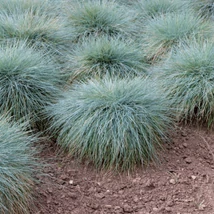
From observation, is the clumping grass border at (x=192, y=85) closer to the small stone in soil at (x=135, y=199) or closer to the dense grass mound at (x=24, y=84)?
the small stone in soil at (x=135, y=199)

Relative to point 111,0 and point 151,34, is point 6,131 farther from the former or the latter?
point 111,0

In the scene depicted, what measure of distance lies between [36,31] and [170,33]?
165cm

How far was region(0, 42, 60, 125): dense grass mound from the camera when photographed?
4227mm

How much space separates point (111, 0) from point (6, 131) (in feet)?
13.1

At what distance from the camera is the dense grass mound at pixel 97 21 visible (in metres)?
5.68

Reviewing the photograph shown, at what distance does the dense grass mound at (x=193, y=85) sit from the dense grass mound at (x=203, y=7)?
2.07m

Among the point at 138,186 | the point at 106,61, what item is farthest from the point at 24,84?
the point at 138,186

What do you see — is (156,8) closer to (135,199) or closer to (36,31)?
(36,31)

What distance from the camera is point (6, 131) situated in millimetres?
3377

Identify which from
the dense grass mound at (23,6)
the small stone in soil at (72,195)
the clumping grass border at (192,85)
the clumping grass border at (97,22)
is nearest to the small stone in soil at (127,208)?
the small stone in soil at (72,195)

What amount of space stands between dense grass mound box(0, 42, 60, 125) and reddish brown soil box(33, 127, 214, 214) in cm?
49

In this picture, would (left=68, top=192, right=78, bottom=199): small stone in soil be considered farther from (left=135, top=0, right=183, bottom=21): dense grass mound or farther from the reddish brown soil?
(left=135, top=0, right=183, bottom=21): dense grass mound

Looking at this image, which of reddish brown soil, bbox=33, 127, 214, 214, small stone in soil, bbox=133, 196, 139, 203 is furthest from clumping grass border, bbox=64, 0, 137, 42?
small stone in soil, bbox=133, 196, 139, 203

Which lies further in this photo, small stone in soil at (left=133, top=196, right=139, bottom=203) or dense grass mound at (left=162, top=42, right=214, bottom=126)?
dense grass mound at (left=162, top=42, right=214, bottom=126)
